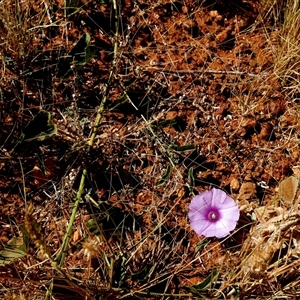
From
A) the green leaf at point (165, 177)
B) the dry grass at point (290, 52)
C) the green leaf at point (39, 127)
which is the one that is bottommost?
the green leaf at point (165, 177)

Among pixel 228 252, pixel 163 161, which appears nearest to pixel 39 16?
pixel 163 161

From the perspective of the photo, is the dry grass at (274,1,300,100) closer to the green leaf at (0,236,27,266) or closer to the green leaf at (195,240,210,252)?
the green leaf at (195,240,210,252)

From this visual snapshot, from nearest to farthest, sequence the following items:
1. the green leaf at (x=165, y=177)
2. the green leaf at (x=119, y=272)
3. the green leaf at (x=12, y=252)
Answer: the green leaf at (x=12, y=252), the green leaf at (x=119, y=272), the green leaf at (x=165, y=177)

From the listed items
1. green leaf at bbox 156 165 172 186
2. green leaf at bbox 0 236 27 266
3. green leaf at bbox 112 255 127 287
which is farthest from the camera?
green leaf at bbox 156 165 172 186

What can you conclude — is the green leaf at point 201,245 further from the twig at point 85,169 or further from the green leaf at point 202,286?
the twig at point 85,169

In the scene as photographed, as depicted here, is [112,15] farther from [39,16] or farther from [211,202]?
[211,202]

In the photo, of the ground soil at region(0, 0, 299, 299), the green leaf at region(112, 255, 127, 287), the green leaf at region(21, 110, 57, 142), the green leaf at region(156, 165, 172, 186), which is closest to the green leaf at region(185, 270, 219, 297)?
the ground soil at region(0, 0, 299, 299)

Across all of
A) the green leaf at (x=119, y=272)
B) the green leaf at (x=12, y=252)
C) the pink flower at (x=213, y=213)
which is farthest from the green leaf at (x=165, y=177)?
the green leaf at (x=12, y=252)
